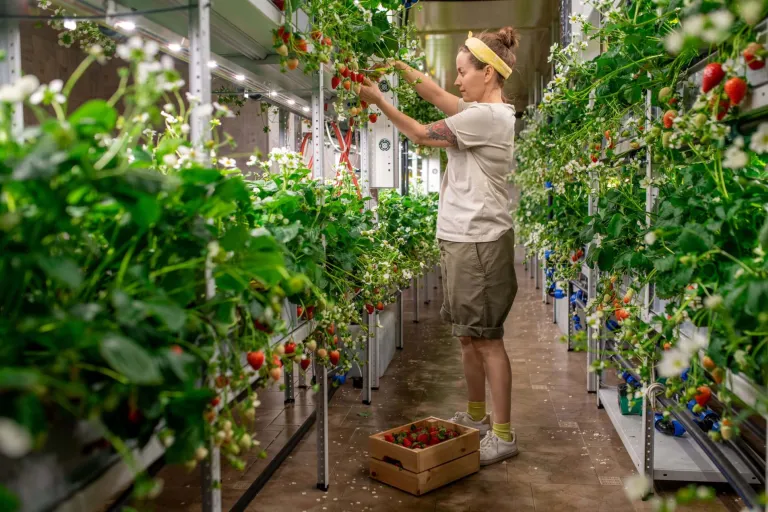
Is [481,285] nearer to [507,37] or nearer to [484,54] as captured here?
[484,54]

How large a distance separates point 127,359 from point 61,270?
0.45ft

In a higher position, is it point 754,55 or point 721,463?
point 754,55

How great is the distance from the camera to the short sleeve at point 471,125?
292 centimetres

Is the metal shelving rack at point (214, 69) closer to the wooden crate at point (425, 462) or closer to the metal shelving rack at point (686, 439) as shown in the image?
the wooden crate at point (425, 462)

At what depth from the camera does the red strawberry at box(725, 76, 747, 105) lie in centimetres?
141

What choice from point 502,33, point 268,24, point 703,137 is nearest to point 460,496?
point 703,137

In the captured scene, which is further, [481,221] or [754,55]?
[481,221]

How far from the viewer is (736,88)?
142 centimetres

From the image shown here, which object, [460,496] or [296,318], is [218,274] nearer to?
[296,318]

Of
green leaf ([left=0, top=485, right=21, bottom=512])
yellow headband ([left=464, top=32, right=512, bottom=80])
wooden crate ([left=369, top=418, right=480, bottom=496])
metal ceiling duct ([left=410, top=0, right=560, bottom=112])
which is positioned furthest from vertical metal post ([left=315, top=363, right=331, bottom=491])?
metal ceiling duct ([left=410, top=0, right=560, bottom=112])

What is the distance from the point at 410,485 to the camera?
2598 mm

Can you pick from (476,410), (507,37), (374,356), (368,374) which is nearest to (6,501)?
(476,410)

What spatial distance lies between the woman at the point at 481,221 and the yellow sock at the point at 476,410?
0.19m

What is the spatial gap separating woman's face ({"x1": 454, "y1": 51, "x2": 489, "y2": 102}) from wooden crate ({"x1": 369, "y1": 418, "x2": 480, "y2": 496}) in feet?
4.95
